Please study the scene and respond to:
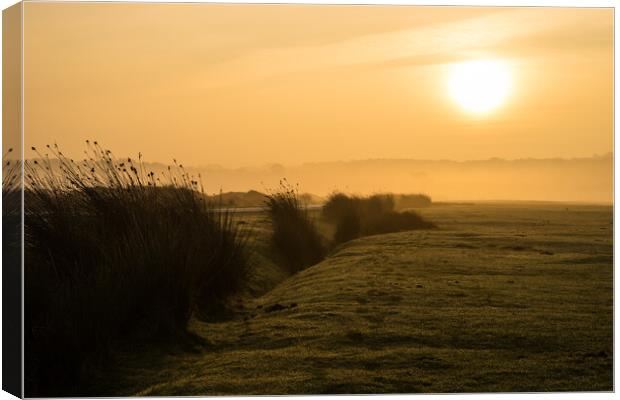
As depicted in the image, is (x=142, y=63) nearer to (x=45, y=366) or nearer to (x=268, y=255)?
(x=45, y=366)

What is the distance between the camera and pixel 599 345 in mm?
4953

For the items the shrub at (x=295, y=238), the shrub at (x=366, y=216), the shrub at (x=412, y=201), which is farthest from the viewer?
the shrub at (x=295, y=238)

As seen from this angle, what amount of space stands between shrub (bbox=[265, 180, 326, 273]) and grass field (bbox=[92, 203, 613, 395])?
794 mm

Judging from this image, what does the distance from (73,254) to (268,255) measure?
6.70 ft

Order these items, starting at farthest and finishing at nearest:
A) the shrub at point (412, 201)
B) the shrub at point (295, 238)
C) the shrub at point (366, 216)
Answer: the shrub at point (295, 238)
the shrub at point (366, 216)
the shrub at point (412, 201)

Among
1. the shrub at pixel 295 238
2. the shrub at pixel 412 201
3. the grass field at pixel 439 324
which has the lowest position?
the grass field at pixel 439 324

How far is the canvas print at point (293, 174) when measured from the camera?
4680 mm

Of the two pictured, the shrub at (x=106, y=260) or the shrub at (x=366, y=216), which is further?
the shrub at (x=366, y=216)

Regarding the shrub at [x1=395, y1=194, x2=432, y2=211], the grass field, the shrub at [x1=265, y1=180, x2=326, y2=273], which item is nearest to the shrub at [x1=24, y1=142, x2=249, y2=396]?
the grass field

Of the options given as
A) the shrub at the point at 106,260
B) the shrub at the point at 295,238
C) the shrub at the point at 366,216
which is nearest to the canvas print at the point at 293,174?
the shrub at the point at 106,260

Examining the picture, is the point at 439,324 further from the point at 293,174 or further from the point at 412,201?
the point at 293,174

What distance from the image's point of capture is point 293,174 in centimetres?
529

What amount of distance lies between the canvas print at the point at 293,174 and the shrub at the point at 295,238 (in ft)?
4.39

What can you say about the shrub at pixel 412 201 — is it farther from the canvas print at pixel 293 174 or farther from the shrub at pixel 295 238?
the shrub at pixel 295 238
